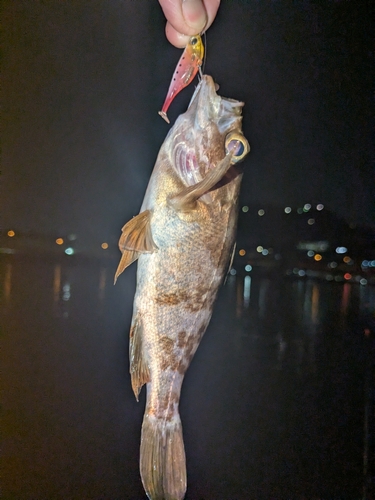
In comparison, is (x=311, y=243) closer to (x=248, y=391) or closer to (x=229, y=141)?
(x=248, y=391)

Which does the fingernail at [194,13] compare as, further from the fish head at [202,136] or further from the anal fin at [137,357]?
the anal fin at [137,357]

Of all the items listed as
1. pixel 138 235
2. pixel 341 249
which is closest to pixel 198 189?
pixel 138 235

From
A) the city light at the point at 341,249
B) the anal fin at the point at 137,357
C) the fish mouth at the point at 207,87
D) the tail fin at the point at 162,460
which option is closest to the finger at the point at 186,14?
the fish mouth at the point at 207,87

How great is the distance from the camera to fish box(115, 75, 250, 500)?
4.26 ft

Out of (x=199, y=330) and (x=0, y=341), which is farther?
(x=0, y=341)

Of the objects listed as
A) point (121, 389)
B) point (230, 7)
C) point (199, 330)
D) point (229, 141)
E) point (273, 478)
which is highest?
point (230, 7)

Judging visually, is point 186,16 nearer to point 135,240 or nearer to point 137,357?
point 135,240

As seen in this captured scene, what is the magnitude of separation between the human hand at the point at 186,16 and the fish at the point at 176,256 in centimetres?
18

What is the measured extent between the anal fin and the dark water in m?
1.17

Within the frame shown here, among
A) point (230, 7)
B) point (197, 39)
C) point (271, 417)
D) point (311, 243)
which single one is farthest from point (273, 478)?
point (311, 243)

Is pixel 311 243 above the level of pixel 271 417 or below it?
above

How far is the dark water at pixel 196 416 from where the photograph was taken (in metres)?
2.10

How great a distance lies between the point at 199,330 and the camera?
4.69 feet

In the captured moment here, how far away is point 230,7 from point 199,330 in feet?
5.76
